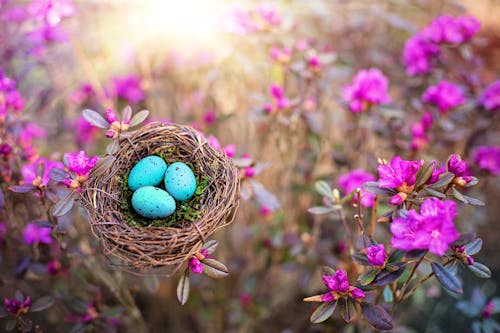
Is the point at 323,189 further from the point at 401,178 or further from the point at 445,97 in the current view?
the point at 445,97

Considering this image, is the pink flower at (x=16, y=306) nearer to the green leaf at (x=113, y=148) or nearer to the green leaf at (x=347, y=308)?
the green leaf at (x=113, y=148)

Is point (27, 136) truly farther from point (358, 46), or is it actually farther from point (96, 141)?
point (358, 46)

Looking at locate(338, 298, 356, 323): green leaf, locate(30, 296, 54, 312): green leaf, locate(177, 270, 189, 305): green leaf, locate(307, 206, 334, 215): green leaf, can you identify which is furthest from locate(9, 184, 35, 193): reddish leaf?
locate(338, 298, 356, 323): green leaf

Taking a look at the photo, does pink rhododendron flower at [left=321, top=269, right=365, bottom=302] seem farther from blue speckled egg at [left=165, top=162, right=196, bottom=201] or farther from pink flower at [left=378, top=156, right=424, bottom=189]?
blue speckled egg at [left=165, top=162, right=196, bottom=201]

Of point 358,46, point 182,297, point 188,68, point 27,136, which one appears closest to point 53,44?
point 27,136

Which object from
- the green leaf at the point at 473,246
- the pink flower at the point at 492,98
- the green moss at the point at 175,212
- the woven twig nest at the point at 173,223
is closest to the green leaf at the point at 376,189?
the green leaf at the point at 473,246

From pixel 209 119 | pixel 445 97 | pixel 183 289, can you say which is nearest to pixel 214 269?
pixel 183 289
